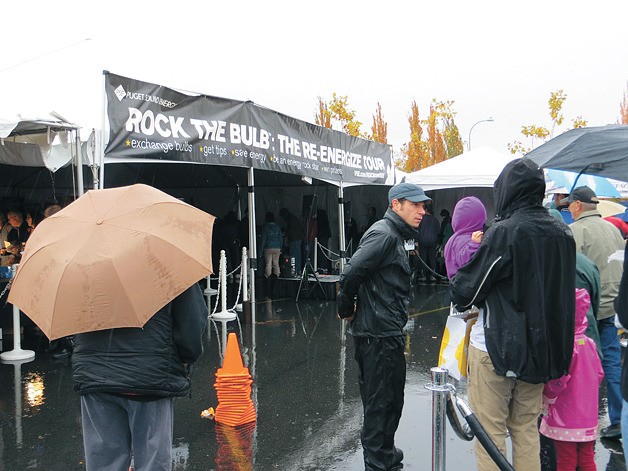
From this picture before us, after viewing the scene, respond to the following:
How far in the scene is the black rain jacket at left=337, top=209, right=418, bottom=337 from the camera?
410 cm

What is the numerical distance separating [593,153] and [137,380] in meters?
3.61

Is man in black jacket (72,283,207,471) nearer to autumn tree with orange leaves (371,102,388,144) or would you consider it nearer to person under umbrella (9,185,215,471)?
person under umbrella (9,185,215,471)

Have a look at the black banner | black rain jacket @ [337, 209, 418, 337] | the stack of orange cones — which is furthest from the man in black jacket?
the black banner

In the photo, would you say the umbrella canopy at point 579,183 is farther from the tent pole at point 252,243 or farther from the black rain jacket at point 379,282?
the tent pole at point 252,243

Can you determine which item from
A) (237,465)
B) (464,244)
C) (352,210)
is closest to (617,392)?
(464,244)

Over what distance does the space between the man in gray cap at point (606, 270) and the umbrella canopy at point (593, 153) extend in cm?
52

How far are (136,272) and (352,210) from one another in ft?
56.1

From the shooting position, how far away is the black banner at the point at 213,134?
26.3 feet

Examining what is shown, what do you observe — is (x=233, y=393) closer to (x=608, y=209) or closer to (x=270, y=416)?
(x=270, y=416)

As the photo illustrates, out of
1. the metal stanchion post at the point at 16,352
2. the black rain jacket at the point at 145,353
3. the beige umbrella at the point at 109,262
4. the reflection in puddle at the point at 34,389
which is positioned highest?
the beige umbrella at the point at 109,262

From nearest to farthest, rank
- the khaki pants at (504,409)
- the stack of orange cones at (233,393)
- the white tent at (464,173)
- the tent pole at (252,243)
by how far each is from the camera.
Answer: the khaki pants at (504,409) → the stack of orange cones at (233,393) → the tent pole at (252,243) → the white tent at (464,173)

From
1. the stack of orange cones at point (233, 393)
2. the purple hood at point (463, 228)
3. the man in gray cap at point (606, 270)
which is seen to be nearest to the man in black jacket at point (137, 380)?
the purple hood at point (463, 228)

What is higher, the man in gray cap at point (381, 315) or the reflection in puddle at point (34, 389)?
the man in gray cap at point (381, 315)

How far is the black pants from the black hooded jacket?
1.03 m
